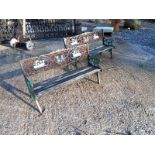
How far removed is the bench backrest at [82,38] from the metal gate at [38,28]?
3.24m

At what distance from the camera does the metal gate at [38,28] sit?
9336 millimetres

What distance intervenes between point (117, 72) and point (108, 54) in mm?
1344

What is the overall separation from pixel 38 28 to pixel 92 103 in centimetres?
595

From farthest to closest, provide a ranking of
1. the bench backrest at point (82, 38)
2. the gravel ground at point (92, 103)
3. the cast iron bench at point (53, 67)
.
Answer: the bench backrest at point (82, 38) → the cast iron bench at point (53, 67) → the gravel ground at point (92, 103)

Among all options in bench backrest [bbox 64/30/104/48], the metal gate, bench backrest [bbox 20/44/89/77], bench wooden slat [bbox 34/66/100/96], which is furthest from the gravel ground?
the metal gate

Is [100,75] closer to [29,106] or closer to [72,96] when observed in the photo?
[72,96]

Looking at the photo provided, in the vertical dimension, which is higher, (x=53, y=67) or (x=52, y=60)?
(x=52, y=60)

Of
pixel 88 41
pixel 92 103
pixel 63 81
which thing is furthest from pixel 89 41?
pixel 92 103

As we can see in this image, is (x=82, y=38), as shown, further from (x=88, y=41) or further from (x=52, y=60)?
(x=52, y=60)

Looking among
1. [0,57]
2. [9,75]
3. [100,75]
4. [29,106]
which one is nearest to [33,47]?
[0,57]

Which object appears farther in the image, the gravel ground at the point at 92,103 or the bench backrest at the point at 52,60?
the bench backrest at the point at 52,60

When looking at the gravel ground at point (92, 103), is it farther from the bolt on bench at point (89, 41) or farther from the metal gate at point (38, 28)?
the metal gate at point (38, 28)

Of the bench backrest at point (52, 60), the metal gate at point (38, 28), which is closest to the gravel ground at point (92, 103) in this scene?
the bench backrest at point (52, 60)

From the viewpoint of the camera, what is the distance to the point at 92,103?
4980 millimetres
